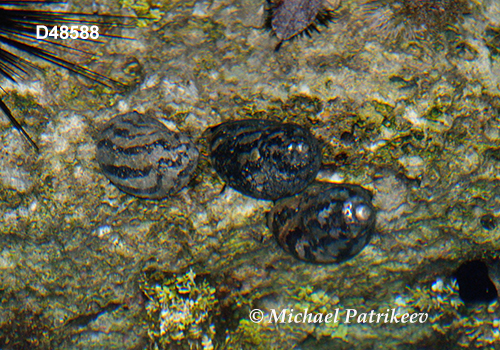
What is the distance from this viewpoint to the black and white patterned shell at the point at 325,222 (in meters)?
2.30

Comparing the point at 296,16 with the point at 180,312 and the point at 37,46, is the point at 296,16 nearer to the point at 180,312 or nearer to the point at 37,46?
the point at 37,46

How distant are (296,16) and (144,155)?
115cm

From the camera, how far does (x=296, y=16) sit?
244 centimetres

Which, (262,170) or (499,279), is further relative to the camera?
(499,279)

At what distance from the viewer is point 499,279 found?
261 cm

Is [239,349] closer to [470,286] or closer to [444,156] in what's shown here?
[470,286]

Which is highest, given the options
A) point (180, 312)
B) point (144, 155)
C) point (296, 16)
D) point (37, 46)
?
point (296, 16)

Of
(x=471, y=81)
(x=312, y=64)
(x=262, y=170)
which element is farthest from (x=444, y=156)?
(x=262, y=170)

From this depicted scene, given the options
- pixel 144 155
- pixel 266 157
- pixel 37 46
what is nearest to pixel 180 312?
pixel 144 155

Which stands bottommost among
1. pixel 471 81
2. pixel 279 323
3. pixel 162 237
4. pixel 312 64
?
pixel 279 323

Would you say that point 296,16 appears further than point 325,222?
Yes

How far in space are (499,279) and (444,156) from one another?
82cm

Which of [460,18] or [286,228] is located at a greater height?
[460,18]

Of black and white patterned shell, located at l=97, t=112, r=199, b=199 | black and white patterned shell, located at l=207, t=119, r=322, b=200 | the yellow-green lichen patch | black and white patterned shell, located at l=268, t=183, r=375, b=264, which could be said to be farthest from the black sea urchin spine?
black and white patterned shell, located at l=268, t=183, r=375, b=264
